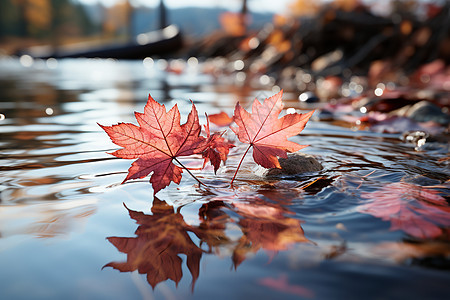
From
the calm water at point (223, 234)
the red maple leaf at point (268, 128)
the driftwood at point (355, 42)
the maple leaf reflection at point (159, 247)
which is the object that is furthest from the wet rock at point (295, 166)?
the driftwood at point (355, 42)

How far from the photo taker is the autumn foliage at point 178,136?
3.59ft

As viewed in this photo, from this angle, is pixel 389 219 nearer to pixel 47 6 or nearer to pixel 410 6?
pixel 410 6

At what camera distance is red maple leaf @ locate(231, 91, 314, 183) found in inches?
45.1

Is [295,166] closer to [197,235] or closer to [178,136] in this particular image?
[178,136]

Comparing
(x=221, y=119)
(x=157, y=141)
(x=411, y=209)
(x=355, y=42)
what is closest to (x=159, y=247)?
(x=157, y=141)

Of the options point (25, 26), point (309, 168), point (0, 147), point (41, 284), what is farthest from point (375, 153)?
point (25, 26)

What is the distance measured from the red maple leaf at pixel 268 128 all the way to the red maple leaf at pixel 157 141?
0.13 meters

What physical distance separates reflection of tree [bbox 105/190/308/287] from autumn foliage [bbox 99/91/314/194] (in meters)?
0.11

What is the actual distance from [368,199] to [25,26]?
55387 mm

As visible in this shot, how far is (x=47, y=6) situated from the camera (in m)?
49.0

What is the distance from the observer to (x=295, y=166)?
4.71 feet

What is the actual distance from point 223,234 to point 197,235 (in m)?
0.06

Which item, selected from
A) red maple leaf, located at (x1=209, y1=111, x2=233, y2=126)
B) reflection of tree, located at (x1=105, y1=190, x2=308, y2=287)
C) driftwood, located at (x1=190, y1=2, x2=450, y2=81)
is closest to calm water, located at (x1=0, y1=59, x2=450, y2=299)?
reflection of tree, located at (x1=105, y1=190, x2=308, y2=287)

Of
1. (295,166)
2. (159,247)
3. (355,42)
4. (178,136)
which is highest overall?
(355,42)
